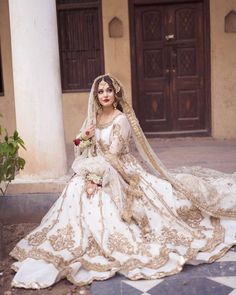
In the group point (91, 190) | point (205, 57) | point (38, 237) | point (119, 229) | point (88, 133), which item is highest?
point (205, 57)

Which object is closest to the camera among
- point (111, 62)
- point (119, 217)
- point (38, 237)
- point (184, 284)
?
point (184, 284)

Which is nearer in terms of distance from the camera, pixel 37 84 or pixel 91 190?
pixel 91 190

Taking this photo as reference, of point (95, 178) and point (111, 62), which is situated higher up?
point (111, 62)

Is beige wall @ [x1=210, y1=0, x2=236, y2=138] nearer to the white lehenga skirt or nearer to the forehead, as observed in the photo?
the white lehenga skirt

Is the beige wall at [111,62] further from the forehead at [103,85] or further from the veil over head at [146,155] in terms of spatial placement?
the forehead at [103,85]

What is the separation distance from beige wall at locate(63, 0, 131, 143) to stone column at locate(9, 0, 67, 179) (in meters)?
2.87

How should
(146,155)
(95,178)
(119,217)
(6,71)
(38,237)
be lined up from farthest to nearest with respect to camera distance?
1. (6,71)
2. (146,155)
3. (38,237)
4. (95,178)
5. (119,217)

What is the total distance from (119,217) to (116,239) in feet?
0.59

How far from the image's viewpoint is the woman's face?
13.8ft

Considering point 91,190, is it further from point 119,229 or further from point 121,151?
point 121,151

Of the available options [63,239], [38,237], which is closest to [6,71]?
[38,237]

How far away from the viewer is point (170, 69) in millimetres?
8031

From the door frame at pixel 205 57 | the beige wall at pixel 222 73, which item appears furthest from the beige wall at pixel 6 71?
the beige wall at pixel 222 73

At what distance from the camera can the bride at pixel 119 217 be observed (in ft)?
12.3
